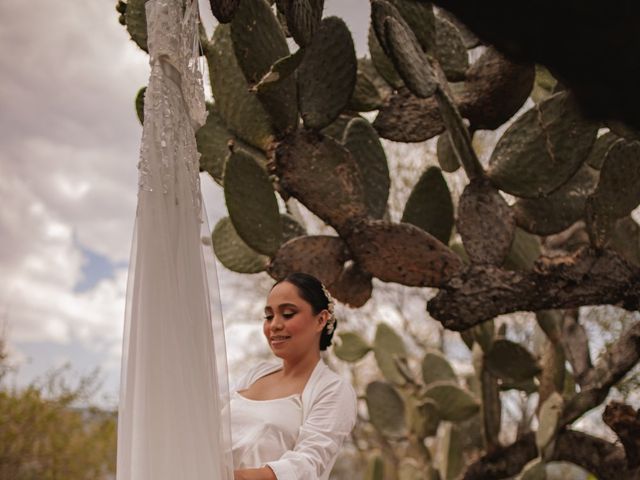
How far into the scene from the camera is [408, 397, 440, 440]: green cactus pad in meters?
5.28

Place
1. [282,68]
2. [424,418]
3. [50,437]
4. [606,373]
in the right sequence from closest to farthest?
[282,68] < [606,373] < [424,418] < [50,437]

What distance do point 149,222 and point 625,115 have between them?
4.01 ft

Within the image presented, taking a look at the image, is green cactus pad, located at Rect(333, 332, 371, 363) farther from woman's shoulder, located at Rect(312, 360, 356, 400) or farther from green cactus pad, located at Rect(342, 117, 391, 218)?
woman's shoulder, located at Rect(312, 360, 356, 400)

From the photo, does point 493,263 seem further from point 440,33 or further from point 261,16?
point 261,16

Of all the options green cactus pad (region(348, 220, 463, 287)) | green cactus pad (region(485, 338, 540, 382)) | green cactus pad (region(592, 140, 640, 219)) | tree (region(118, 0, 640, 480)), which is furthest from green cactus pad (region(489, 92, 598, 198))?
green cactus pad (region(485, 338, 540, 382))

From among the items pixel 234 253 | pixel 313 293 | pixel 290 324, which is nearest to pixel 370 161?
pixel 234 253

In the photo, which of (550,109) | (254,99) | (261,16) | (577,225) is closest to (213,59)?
(254,99)

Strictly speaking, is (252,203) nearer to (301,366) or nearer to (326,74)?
(326,74)

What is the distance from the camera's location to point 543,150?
3643 mm

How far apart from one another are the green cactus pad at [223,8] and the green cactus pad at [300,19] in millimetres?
303

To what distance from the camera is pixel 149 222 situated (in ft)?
6.40

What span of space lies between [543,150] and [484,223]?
0.41 m

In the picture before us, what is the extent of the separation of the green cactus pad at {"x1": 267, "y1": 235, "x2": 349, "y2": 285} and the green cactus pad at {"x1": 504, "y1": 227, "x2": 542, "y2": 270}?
103 centimetres

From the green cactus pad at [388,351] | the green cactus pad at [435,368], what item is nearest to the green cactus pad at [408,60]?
the green cactus pad at [435,368]
